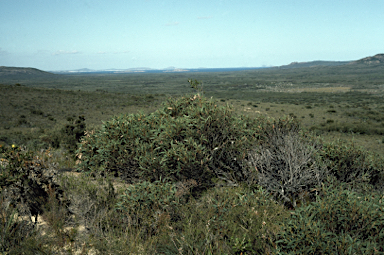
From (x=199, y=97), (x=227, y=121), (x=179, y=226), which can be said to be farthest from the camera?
(x=199, y=97)

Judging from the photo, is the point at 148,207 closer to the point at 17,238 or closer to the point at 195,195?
the point at 195,195

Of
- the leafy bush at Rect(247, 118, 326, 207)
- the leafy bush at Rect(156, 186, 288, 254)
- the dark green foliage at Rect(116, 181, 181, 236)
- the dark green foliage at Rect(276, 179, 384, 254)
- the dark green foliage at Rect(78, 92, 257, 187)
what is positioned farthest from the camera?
the dark green foliage at Rect(78, 92, 257, 187)

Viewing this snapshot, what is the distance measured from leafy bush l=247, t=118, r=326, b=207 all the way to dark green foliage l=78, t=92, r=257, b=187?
0.44 m

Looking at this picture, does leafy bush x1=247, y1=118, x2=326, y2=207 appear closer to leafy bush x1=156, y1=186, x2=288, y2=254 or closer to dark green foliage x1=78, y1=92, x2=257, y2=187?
dark green foliage x1=78, y1=92, x2=257, y2=187

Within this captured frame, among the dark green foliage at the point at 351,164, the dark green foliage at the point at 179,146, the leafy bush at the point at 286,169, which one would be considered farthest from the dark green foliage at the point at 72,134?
the dark green foliage at the point at 351,164

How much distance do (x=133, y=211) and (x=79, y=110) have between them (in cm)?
3212

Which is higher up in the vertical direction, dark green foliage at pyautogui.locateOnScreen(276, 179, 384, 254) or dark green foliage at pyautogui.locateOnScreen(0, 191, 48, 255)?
dark green foliage at pyautogui.locateOnScreen(276, 179, 384, 254)

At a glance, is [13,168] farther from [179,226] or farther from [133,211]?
[179,226]

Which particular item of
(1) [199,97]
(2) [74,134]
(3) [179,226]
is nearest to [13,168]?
(3) [179,226]

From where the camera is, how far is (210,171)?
5301mm

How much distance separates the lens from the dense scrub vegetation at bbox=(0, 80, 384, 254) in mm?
3021

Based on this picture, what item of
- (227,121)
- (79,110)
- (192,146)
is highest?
(227,121)

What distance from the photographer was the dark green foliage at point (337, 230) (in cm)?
263

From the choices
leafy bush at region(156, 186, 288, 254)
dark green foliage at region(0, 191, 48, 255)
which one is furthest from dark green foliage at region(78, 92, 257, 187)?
dark green foliage at region(0, 191, 48, 255)
